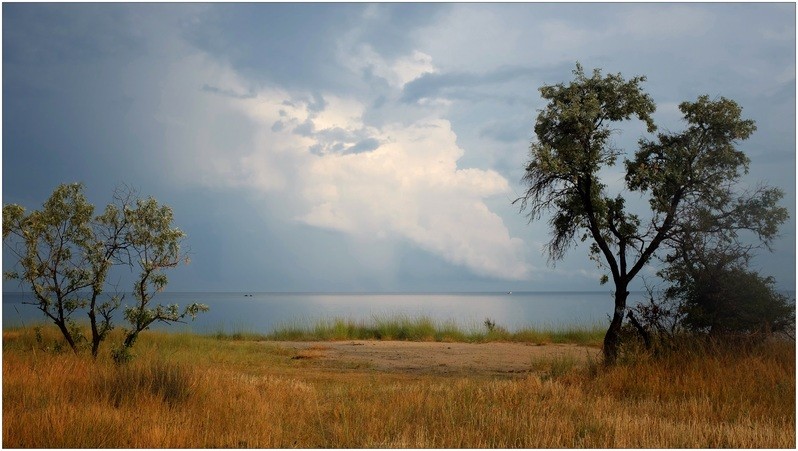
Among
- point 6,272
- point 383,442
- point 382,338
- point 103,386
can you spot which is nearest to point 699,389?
point 383,442

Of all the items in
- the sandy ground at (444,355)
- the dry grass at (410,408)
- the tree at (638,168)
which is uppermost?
the tree at (638,168)

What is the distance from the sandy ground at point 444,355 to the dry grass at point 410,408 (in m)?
3.30

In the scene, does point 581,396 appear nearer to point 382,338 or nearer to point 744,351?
point 744,351

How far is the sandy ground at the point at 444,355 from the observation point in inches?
625

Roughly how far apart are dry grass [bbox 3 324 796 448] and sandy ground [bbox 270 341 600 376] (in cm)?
330

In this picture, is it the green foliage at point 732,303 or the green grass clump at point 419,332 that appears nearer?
the green foliage at point 732,303

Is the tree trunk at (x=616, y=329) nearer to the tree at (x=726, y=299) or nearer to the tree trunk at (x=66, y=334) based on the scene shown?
the tree at (x=726, y=299)

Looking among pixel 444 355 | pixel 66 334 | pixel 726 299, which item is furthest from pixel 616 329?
pixel 66 334

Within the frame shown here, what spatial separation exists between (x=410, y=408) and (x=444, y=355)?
10.2m

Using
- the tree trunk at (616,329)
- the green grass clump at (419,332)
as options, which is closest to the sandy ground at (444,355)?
the tree trunk at (616,329)

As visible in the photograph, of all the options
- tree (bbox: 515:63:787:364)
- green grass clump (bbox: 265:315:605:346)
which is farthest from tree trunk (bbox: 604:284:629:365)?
green grass clump (bbox: 265:315:605:346)

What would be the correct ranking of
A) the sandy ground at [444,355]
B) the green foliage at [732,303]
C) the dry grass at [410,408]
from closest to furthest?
the dry grass at [410,408]
the green foliage at [732,303]
the sandy ground at [444,355]

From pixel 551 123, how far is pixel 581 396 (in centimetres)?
717

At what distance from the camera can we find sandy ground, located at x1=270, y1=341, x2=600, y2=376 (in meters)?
15.9
